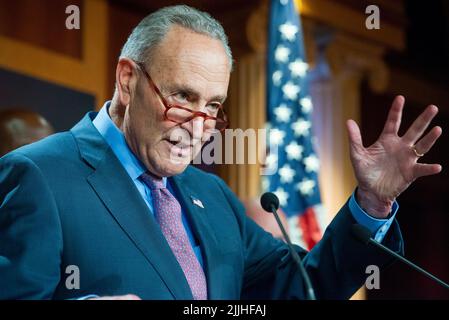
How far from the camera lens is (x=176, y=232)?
1.93 m

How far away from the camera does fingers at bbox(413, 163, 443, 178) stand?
73.3 inches

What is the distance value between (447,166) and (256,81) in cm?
262

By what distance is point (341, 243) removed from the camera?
203 cm

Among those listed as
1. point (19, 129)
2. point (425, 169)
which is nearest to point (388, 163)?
point (425, 169)

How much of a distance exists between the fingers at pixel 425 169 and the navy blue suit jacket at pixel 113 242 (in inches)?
6.7

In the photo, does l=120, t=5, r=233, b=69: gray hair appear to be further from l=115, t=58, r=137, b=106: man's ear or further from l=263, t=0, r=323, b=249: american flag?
l=263, t=0, r=323, b=249: american flag

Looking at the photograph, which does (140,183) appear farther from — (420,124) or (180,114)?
(420,124)

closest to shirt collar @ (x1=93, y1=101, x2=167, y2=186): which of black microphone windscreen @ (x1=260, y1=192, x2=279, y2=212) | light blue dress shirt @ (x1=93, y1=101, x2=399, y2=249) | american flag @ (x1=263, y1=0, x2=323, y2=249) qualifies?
light blue dress shirt @ (x1=93, y1=101, x2=399, y2=249)

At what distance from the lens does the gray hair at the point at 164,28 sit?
199cm

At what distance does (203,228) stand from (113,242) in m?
0.30

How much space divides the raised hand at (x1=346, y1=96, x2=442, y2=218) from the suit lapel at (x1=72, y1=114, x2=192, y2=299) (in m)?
0.52

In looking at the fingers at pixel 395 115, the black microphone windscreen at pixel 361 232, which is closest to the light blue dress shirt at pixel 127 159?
the black microphone windscreen at pixel 361 232

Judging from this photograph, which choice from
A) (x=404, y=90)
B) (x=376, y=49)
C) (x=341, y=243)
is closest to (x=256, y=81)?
(x=376, y=49)

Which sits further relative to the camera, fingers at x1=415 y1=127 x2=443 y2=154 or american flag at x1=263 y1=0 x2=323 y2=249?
american flag at x1=263 y1=0 x2=323 y2=249
